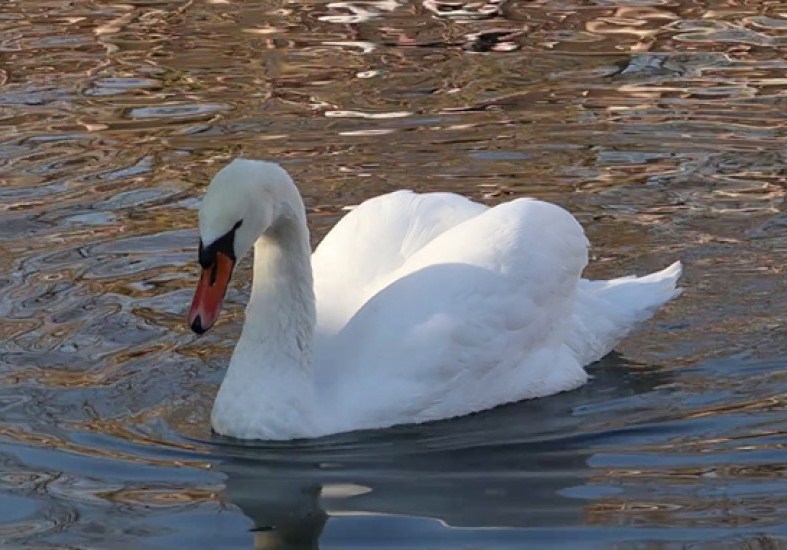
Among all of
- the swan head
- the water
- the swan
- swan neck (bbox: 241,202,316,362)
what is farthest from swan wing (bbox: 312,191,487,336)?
the swan head

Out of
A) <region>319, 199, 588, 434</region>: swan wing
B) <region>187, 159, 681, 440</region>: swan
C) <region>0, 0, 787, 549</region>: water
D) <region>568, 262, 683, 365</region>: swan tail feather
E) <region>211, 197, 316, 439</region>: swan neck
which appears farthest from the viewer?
<region>568, 262, 683, 365</region>: swan tail feather

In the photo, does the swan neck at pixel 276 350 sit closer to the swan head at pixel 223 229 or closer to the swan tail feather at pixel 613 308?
the swan head at pixel 223 229

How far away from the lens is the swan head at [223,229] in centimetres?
723

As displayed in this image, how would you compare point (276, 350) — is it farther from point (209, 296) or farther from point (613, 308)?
point (613, 308)

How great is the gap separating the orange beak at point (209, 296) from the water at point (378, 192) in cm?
63

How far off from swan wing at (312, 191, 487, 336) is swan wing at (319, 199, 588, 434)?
11 cm

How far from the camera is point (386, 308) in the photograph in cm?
793

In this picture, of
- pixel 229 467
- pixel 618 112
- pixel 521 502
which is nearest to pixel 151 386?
pixel 229 467

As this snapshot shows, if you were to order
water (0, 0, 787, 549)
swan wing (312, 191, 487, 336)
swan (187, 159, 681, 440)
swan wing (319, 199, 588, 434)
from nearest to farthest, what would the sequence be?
water (0, 0, 787, 549) → swan (187, 159, 681, 440) → swan wing (319, 199, 588, 434) → swan wing (312, 191, 487, 336)

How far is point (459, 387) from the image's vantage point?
26.1 ft

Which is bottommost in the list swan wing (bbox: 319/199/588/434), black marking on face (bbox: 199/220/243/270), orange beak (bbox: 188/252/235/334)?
swan wing (bbox: 319/199/588/434)

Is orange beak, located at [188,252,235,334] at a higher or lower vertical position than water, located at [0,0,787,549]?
higher

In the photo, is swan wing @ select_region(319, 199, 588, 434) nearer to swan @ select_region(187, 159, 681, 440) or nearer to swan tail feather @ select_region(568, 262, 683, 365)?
swan @ select_region(187, 159, 681, 440)

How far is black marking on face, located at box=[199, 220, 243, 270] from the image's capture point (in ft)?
23.7
